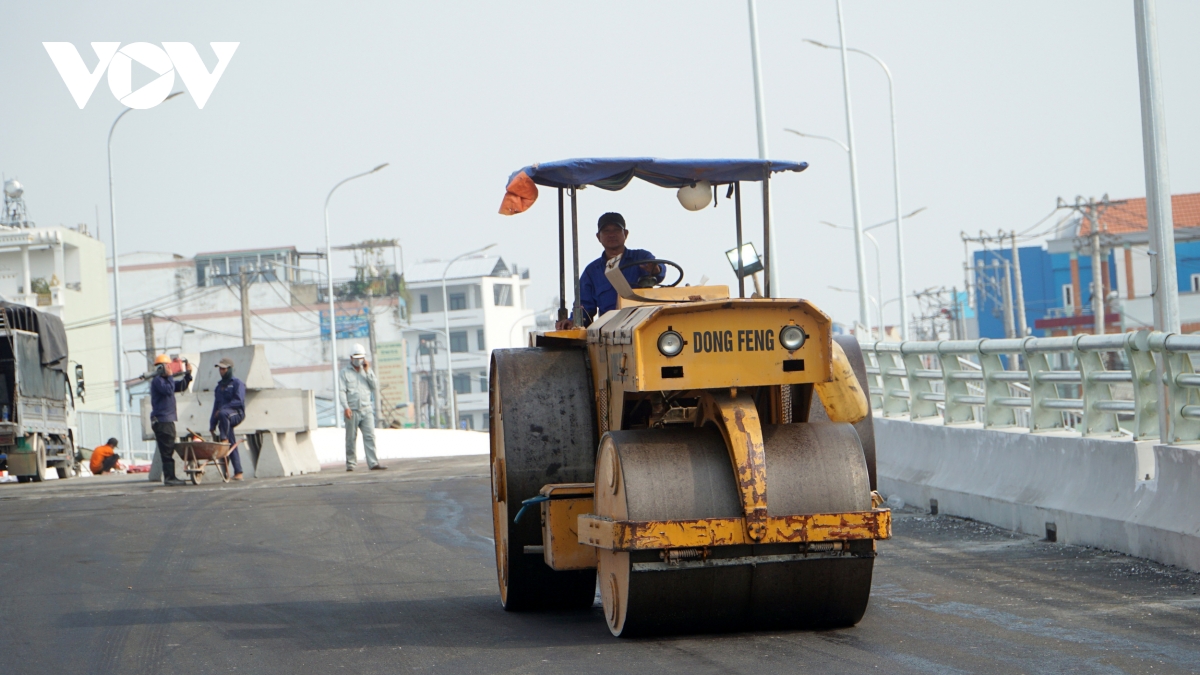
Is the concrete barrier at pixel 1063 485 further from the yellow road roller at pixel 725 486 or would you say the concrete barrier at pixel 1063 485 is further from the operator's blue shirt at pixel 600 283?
the operator's blue shirt at pixel 600 283

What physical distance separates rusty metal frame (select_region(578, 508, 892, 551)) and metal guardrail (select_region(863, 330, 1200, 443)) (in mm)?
3265

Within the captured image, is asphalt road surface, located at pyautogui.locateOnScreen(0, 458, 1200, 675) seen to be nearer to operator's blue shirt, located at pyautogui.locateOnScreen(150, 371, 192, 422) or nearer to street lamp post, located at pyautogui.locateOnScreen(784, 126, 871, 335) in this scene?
operator's blue shirt, located at pyautogui.locateOnScreen(150, 371, 192, 422)

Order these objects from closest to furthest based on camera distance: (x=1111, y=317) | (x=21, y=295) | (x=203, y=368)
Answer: (x=203, y=368) → (x=21, y=295) → (x=1111, y=317)

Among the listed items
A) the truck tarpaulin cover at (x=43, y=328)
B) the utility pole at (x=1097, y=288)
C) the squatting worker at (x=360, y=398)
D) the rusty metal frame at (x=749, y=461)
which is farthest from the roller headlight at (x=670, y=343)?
the utility pole at (x=1097, y=288)

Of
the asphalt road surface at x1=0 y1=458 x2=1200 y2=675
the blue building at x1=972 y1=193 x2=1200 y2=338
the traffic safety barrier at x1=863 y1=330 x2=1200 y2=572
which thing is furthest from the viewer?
the blue building at x1=972 y1=193 x2=1200 y2=338

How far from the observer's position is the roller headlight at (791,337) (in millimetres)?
6301

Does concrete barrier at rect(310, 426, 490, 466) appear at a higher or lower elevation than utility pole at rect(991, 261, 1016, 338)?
lower

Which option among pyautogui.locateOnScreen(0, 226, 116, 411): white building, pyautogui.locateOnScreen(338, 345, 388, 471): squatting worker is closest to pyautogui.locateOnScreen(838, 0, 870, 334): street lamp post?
pyautogui.locateOnScreen(338, 345, 388, 471): squatting worker

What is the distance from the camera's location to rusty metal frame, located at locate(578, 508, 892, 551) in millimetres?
6078

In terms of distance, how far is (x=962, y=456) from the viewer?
12117 mm

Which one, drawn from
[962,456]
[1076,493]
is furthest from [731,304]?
[962,456]

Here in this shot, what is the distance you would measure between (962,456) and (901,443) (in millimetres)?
1703

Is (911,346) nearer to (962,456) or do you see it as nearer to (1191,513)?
(962,456)

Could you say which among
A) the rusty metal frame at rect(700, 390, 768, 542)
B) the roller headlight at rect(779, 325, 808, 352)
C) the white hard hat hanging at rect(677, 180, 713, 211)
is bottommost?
the rusty metal frame at rect(700, 390, 768, 542)
